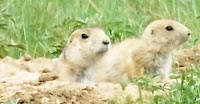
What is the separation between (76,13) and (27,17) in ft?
2.13

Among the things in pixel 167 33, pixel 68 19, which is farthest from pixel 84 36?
pixel 68 19

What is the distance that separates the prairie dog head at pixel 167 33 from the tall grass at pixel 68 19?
1.21 m

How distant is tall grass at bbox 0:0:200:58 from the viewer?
29.7 ft

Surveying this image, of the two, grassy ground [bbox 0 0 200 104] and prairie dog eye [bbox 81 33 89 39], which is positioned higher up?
grassy ground [bbox 0 0 200 104]

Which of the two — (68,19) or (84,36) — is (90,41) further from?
(68,19)

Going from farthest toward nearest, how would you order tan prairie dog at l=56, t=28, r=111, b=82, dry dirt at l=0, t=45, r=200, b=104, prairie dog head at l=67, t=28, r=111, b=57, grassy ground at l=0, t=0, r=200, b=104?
grassy ground at l=0, t=0, r=200, b=104, tan prairie dog at l=56, t=28, r=111, b=82, prairie dog head at l=67, t=28, r=111, b=57, dry dirt at l=0, t=45, r=200, b=104

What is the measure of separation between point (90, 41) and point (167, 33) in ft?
2.33

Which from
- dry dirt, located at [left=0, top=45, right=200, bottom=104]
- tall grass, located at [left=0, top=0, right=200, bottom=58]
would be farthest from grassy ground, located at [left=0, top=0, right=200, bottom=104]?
dry dirt, located at [left=0, top=45, right=200, bottom=104]

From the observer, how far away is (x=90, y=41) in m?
7.55

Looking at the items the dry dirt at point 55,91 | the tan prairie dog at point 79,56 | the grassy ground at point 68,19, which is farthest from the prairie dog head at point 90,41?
the grassy ground at point 68,19

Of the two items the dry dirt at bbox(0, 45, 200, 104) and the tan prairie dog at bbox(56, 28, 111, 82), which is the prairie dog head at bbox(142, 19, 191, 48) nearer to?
the tan prairie dog at bbox(56, 28, 111, 82)

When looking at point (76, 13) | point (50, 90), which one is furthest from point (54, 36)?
point (50, 90)

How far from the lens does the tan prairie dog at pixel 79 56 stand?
757 centimetres

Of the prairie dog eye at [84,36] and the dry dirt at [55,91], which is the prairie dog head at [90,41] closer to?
the prairie dog eye at [84,36]
